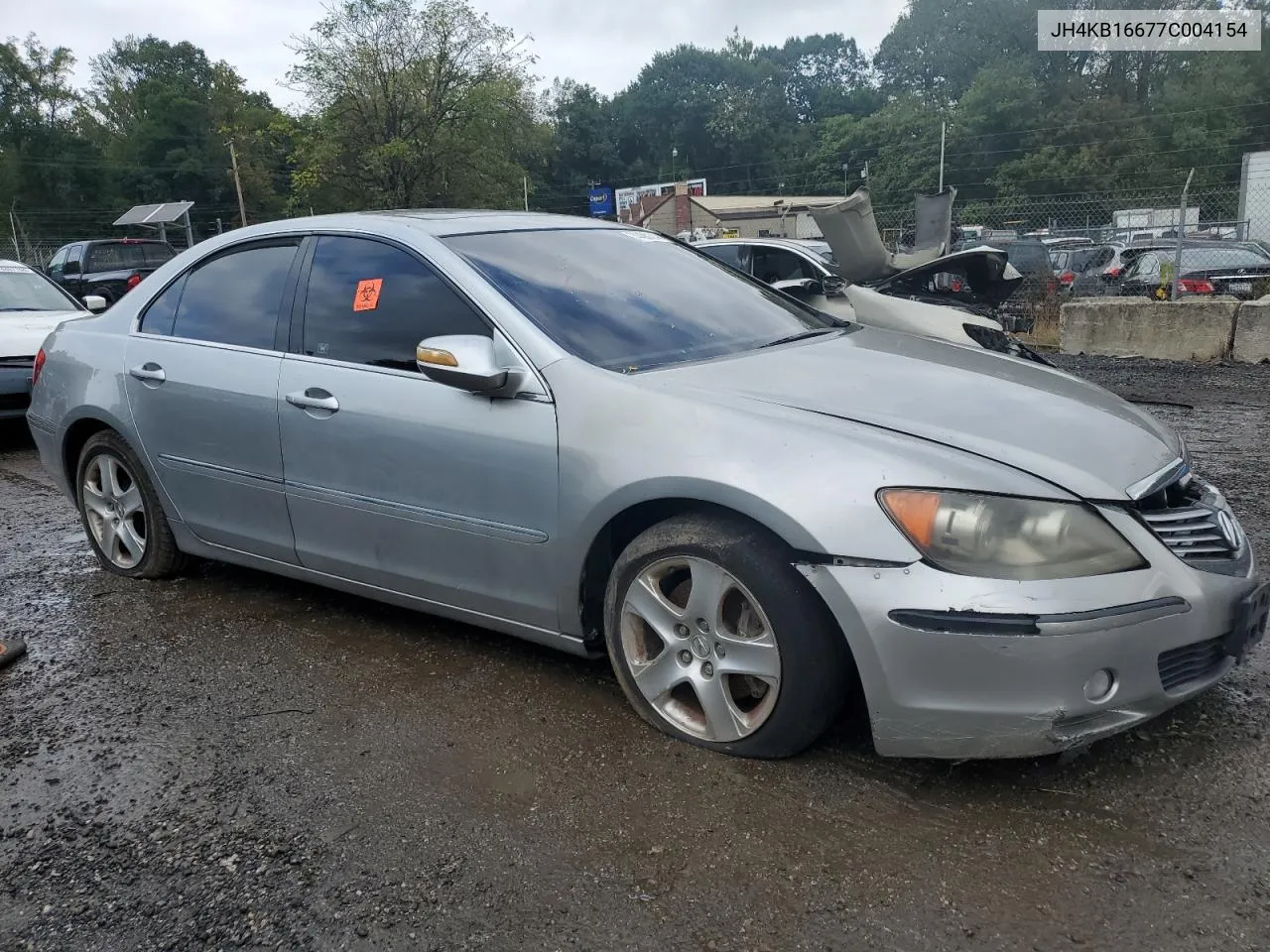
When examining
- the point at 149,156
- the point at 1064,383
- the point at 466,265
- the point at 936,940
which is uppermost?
the point at 149,156

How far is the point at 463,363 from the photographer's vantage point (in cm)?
295

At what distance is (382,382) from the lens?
329cm

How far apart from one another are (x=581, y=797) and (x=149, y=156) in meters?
76.4

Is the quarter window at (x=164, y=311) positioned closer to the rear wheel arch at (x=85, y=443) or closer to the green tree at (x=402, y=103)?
the rear wheel arch at (x=85, y=443)

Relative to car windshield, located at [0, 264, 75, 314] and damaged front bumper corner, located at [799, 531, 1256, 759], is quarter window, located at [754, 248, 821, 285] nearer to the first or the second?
car windshield, located at [0, 264, 75, 314]

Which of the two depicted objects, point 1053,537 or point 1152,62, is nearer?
point 1053,537

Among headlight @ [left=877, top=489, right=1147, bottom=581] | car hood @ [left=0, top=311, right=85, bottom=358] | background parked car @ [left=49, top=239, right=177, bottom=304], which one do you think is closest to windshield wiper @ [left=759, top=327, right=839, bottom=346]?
headlight @ [left=877, top=489, right=1147, bottom=581]

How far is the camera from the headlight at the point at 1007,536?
231 cm

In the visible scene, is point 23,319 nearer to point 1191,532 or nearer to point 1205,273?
point 1191,532

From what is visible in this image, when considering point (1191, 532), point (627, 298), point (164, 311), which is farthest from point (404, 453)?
point (1191, 532)

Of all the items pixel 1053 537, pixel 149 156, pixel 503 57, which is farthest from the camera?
pixel 149 156

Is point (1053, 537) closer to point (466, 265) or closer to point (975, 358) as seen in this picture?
point (975, 358)

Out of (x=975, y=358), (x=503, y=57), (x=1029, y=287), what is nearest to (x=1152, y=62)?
(x=503, y=57)

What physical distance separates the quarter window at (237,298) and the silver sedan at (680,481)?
2 cm
